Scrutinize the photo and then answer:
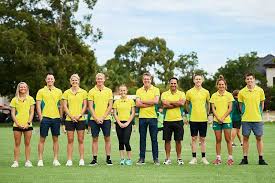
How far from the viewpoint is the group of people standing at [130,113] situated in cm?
1253

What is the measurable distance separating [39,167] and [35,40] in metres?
37.1

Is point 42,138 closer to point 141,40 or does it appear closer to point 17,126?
point 17,126

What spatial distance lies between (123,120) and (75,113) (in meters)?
1.12

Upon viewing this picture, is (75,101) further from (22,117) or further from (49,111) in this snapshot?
(22,117)

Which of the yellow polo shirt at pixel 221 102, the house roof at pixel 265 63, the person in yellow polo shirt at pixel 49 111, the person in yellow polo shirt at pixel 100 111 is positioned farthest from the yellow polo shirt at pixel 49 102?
the house roof at pixel 265 63

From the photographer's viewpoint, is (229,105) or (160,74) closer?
(229,105)

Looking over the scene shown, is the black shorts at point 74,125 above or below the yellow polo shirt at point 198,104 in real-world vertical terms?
below

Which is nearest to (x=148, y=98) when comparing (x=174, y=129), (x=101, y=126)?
(x=174, y=129)

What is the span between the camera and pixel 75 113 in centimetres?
1262

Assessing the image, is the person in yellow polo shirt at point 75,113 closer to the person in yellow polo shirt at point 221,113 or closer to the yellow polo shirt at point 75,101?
the yellow polo shirt at point 75,101

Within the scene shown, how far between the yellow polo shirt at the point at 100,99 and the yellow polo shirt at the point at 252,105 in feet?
10.1

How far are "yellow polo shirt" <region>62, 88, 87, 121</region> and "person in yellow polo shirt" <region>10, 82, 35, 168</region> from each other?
82 cm

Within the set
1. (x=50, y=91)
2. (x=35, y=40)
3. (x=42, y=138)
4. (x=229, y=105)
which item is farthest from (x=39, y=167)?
(x=35, y=40)

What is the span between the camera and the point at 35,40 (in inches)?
1889
